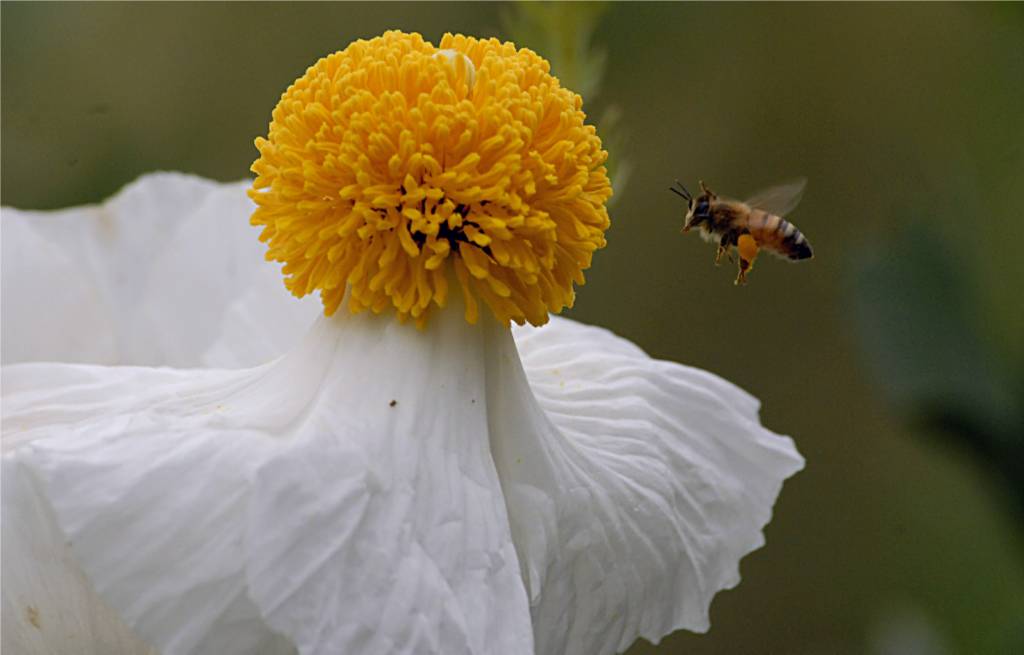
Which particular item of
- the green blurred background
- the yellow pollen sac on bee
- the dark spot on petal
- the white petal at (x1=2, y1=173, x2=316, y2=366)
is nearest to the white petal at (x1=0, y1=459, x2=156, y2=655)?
the dark spot on petal

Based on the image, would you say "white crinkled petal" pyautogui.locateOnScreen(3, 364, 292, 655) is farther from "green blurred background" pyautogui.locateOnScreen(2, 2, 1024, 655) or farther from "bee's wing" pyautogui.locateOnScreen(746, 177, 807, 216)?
"green blurred background" pyautogui.locateOnScreen(2, 2, 1024, 655)

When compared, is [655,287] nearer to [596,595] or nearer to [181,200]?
[181,200]

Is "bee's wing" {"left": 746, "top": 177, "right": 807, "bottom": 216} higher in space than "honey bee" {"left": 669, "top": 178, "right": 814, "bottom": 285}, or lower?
higher

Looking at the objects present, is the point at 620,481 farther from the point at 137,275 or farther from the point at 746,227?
the point at 137,275

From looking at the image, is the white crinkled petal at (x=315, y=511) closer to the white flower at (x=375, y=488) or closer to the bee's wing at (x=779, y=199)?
the white flower at (x=375, y=488)

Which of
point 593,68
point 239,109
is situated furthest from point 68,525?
point 239,109

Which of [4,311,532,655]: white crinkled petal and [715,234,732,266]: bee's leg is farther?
[715,234,732,266]: bee's leg

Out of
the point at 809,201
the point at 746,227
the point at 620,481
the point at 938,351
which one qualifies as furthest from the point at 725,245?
the point at 809,201
